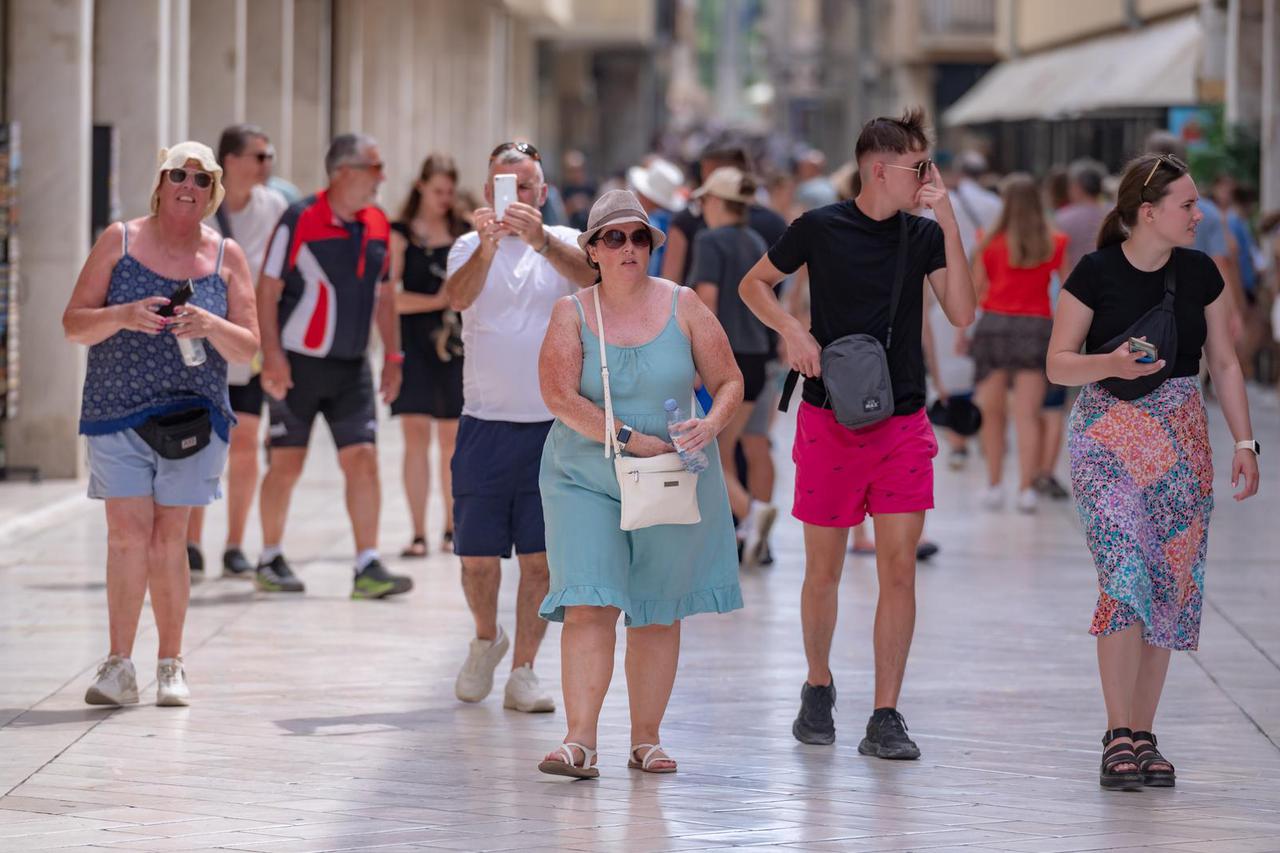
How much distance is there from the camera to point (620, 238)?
670cm

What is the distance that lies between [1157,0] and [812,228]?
2456 centimetres

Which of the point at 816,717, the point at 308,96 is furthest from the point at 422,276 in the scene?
the point at 308,96

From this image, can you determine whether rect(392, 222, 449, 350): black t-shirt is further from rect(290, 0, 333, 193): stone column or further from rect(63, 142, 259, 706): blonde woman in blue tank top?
rect(290, 0, 333, 193): stone column

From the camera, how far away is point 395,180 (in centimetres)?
2758

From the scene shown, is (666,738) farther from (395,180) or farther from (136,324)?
(395,180)

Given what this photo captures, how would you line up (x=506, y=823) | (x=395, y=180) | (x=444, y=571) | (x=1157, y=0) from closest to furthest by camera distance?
(x=506, y=823) → (x=444, y=571) → (x=395, y=180) → (x=1157, y=0)

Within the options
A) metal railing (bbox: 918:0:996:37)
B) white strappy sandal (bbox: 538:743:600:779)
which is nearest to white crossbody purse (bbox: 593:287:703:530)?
white strappy sandal (bbox: 538:743:600:779)

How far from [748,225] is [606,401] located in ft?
14.9

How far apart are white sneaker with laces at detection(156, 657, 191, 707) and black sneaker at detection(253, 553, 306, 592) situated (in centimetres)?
241

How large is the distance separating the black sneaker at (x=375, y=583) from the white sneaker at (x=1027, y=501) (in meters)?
4.79

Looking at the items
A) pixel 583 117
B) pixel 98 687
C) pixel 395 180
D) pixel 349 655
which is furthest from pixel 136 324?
pixel 583 117

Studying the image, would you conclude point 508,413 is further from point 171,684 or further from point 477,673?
point 171,684

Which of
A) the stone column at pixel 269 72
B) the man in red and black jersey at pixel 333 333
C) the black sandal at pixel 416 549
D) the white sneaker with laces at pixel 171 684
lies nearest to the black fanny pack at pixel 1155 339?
the white sneaker with laces at pixel 171 684

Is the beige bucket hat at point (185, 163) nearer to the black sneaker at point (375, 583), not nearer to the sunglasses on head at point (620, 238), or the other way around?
the sunglasses on head at point (620, 238)
